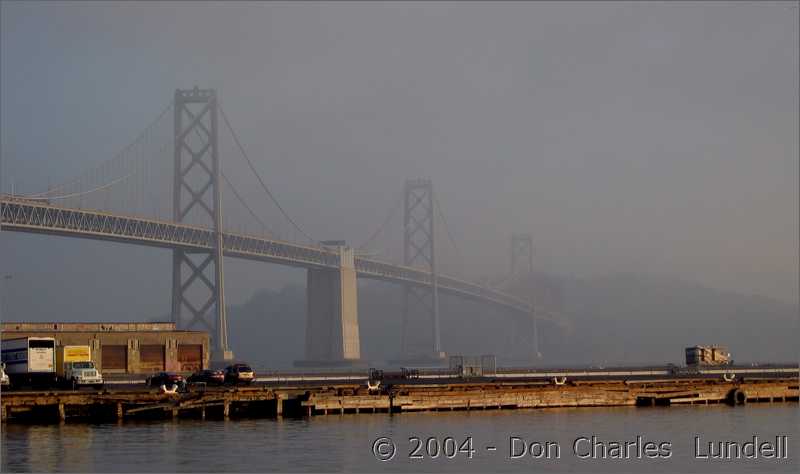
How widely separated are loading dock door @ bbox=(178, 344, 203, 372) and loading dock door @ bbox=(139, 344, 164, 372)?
1.16 meters

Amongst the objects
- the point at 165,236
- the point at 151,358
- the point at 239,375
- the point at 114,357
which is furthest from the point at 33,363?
the point at 165,236

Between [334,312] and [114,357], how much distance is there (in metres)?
65.5

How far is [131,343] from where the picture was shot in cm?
7450

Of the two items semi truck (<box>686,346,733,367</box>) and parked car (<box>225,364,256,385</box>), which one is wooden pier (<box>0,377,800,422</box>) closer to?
parked car (<box>225,364,256,385</box>)

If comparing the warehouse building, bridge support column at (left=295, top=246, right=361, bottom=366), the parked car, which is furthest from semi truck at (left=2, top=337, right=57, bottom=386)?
bridge support column at (left=295, top=246, right=361, bottom=366)

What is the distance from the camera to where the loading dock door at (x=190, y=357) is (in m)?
76.6

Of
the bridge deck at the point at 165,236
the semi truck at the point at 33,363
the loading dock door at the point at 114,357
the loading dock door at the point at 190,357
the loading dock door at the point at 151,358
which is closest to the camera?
the semi truck at the point at 33,363

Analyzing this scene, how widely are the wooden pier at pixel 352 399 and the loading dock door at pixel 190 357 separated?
790 inches

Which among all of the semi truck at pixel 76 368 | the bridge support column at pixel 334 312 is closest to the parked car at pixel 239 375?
the semi truck at pixel 76 368

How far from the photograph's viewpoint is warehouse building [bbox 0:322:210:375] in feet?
236

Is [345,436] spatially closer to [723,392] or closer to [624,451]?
[624,451]

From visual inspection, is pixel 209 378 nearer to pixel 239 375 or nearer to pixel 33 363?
pixel 239 375

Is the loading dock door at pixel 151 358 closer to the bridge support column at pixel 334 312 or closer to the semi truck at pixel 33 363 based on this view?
the semi truck at pixel 33 363

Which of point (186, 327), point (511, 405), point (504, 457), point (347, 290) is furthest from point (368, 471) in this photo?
point (347, 290)
